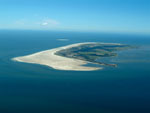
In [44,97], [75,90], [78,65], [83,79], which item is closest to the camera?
[44,97]

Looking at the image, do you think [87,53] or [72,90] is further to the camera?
[87,53]

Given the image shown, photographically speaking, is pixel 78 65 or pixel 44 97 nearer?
pixel 44 97

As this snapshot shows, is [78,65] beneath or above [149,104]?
above

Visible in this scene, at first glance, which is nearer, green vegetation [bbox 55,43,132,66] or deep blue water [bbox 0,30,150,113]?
deep blue water [bbox 0,30,150,113]

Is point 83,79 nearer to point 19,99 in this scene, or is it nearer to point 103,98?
point 103,98

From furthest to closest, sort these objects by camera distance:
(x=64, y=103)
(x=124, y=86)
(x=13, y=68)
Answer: (x=13, y=68) < (x=124, y=86) < (x=64, y=103)

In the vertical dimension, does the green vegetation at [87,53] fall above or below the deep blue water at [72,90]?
above

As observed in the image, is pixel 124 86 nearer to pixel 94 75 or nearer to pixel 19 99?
pixel 94 75

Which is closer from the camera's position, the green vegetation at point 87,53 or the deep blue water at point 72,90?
the deep blue water at point 72,90

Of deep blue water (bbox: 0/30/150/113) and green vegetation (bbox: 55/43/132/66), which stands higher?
green vegetation (bbox: 55/43/132/66)

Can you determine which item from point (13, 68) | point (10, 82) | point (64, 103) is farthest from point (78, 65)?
point (64, 103)

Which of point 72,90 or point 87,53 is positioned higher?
point 87,53
